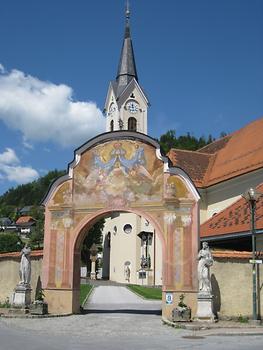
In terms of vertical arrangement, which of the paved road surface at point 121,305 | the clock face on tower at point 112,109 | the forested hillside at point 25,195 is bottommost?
the paved road surface at point 121,305

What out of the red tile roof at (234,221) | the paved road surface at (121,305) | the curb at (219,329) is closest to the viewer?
the curb at (219,329)

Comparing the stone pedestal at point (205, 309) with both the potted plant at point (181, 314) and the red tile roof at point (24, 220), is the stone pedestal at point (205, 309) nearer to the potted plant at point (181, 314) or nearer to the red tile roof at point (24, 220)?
the potted plant at point (181, 314)

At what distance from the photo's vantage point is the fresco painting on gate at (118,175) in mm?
19959

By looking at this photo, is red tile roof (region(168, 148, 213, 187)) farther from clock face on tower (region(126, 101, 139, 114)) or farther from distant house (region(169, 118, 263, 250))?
clock face on tower (region(126, 101, 139, 114))

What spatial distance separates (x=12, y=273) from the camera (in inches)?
835

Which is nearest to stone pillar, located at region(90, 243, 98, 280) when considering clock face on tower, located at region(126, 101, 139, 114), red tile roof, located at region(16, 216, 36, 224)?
clock face on tower, located at region(126, 101, 139, 114)

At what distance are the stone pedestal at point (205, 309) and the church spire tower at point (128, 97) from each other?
1646 inches

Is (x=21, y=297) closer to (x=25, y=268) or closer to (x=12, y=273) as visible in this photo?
(x=25, y=268)

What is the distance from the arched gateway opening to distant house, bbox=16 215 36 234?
109 m

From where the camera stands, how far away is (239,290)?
17.6 metres

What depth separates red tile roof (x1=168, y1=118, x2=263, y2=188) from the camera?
29.9 m

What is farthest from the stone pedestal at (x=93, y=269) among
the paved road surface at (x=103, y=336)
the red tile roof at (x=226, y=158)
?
the paved road surface at (x=103, y=336)

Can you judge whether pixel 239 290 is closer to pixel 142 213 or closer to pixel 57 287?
pixel 142 213

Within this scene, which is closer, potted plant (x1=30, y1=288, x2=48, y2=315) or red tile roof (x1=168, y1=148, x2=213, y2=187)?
potted plant (x1=30, y1=288, x2=48, y2=315)
